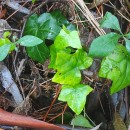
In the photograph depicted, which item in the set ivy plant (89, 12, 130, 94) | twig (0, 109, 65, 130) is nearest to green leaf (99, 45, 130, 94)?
ivy plant (89, 12, 130, 94)

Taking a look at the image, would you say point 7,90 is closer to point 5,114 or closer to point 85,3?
point 5,114

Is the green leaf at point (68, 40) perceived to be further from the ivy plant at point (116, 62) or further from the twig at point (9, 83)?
the twig at point (9, 83)

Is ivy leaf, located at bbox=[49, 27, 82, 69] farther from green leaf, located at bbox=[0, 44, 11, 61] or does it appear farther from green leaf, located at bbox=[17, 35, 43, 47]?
green leaf, located at bbox=[0, 44, 11, 61]

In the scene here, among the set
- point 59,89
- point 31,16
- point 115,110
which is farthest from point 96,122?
point 31,16

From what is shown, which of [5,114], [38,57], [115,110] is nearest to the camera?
[5,114]

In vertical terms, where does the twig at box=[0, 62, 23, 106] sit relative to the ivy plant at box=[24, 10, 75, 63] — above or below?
below

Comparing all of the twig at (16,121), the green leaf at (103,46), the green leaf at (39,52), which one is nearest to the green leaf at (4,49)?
the green leaf at (39,52)
